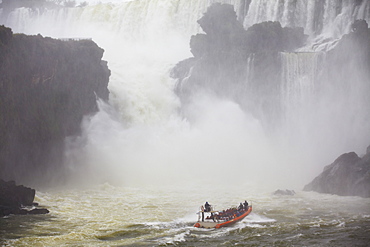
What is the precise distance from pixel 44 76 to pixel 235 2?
1440 inches

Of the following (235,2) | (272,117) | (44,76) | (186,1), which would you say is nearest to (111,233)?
(44,76)

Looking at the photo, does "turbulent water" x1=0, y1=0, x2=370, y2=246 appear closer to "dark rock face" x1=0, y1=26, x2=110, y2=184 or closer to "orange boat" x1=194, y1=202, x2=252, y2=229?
"orange boat" x1=194, y1=202, x2=252, y2=229

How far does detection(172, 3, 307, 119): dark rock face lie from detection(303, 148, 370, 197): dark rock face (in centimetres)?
1663

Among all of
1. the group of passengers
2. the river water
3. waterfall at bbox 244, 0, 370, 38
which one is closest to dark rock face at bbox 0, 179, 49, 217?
the river water

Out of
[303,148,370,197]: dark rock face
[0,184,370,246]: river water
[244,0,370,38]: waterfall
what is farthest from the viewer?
[244,0,370,38]: waterfall

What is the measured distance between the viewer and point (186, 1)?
233 ft

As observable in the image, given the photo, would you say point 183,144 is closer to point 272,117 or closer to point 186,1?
point 272,117

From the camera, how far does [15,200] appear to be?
99.3ft

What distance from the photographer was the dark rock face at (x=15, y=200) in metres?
28.7

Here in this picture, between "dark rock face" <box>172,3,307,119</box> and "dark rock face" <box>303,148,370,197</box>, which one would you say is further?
"dark rock face" <box>172,3,307,119</box>

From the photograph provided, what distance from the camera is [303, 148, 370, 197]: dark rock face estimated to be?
115 ft

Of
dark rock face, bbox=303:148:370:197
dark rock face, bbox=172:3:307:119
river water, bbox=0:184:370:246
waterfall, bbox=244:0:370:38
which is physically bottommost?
river water, bbox=0:184:370:246

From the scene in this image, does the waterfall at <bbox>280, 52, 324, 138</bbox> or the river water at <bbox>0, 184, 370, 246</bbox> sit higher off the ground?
the waterfall at <bbox>280, 52, 324, 138</bbox>

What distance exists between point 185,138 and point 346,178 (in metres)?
20.5
